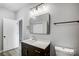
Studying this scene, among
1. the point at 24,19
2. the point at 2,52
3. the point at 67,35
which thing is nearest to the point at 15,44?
the point at 2,52

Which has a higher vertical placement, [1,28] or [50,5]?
[50,5]

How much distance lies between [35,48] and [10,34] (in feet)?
1.61

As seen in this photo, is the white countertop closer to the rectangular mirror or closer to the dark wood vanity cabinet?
the dark wood vanity cabinet

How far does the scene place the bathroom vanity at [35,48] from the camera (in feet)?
3.94

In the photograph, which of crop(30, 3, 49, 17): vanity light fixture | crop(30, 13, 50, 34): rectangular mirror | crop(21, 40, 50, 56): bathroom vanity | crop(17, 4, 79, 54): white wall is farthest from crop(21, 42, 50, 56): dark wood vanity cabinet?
crop(30, 3, 49, 17): vanity light fixture

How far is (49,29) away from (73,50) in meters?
0.48

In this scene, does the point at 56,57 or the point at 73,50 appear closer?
the point at 73,50

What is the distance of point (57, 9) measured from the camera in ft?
3.88

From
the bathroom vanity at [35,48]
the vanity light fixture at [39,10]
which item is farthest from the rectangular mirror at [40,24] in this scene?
the bathroom vanity at [35,48]

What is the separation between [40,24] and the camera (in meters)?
1.26

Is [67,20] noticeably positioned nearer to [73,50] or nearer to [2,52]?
[73,50]

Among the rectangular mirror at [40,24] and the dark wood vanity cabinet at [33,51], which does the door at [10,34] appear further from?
the rectangular mirror at [40,24]

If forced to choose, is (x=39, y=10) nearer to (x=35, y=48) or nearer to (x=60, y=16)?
(x=60, y=16)

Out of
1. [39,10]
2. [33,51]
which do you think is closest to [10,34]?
[33,51]
